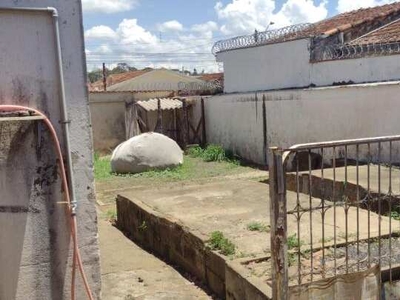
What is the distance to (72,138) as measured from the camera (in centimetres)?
362

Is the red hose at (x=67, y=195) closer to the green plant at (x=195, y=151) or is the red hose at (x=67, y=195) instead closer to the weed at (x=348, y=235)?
the weed at (x=348, y=235)

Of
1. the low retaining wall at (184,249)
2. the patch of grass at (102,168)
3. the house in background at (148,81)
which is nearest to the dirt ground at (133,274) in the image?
the low retaining wall at (184,249)

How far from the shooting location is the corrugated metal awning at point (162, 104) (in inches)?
728

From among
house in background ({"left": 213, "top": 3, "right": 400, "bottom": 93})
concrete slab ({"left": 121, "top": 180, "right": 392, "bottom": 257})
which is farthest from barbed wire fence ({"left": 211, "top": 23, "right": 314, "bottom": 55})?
concrete slab ({"left": 121, "top": 180, "right": 392, "bottom": 257})

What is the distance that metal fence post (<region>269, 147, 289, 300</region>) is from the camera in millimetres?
3629

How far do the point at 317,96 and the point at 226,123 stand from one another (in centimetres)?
485

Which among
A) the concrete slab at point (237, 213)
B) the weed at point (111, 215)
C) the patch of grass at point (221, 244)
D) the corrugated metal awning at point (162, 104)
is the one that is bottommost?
the weed at point (111, 215)

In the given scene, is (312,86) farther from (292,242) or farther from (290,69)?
(292,242)

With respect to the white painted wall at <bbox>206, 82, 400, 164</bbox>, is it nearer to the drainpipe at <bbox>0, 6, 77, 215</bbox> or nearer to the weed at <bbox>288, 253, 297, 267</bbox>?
the weed at <bbox>288, 253, 297, 267</bbox>

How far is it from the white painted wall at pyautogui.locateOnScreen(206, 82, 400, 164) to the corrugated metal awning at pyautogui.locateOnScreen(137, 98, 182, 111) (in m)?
1.37

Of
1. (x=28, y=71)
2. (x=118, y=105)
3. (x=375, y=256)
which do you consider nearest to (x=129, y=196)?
(x=375, y=256)

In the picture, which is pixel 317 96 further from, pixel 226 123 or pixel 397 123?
pixel 226 123

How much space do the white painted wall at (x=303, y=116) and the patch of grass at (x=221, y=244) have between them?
21.4 ft

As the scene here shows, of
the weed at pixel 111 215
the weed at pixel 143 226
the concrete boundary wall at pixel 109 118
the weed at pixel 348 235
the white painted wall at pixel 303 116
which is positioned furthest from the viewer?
the concrete boundary wall at pixel 109 118
